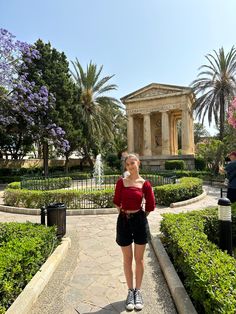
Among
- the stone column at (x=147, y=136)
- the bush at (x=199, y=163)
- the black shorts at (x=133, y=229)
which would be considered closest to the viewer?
the black shorts at (x=133, y=229)

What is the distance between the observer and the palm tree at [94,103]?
30.3 m

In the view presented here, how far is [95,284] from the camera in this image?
13.6ft

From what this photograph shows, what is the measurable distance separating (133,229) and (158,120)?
3419cm

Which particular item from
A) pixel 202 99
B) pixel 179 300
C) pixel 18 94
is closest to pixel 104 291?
pixel 179 300

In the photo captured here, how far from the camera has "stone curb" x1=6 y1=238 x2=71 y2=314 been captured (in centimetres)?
321

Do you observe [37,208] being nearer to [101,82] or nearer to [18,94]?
[18,94]

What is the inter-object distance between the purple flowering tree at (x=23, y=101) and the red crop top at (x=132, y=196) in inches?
564

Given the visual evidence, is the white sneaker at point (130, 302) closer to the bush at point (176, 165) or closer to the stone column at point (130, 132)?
the bush at point (176, 165)

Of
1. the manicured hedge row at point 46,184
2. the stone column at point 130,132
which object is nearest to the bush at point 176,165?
the stone column at point 130,132

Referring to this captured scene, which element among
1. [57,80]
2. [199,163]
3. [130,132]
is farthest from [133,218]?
[130,132]

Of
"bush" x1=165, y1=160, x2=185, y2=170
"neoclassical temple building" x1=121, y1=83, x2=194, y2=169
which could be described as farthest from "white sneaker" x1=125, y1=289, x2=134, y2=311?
"neoclassical temple building" x1=121, y1=83, x2=194, y2=169

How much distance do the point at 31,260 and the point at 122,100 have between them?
32611 millimetres

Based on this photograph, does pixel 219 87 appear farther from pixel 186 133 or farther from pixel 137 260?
pixel 137 260

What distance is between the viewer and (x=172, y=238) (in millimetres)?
4582
